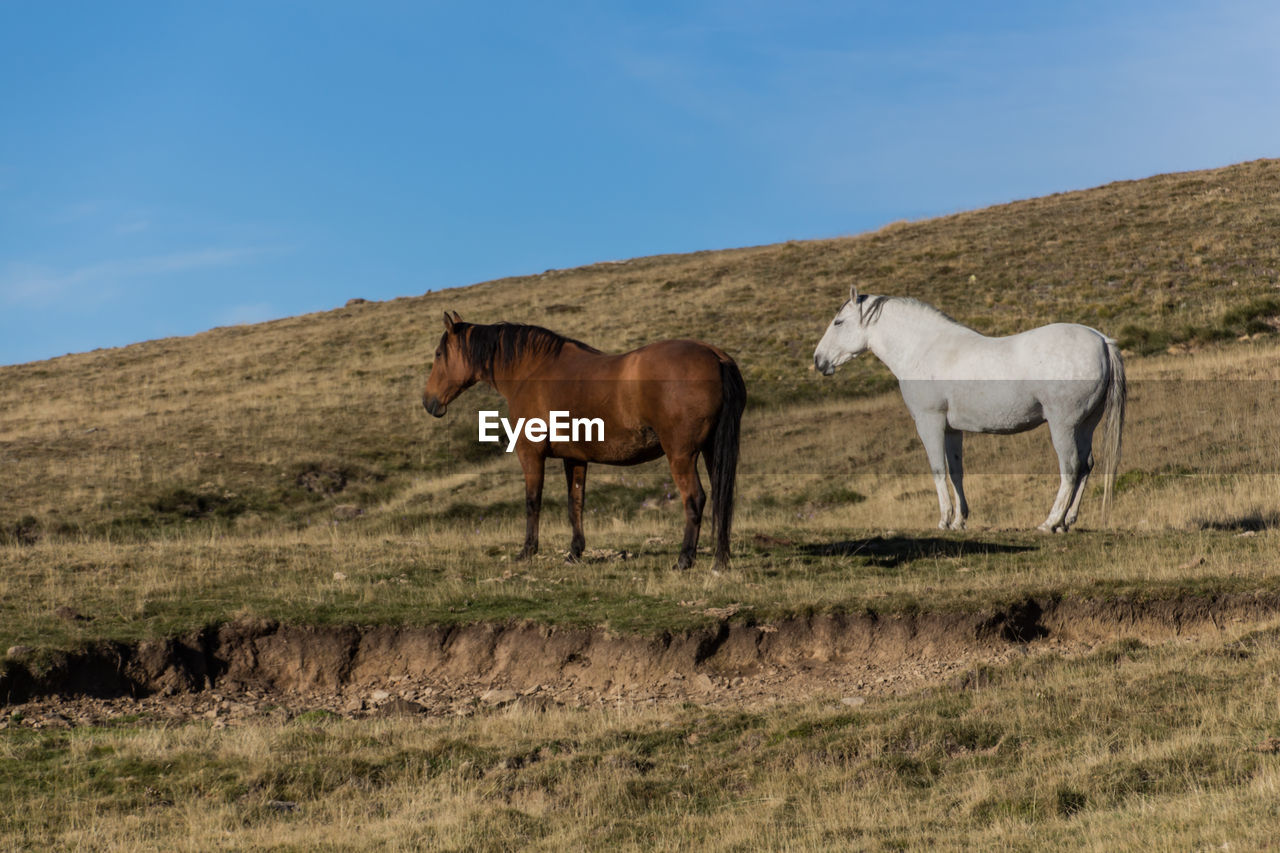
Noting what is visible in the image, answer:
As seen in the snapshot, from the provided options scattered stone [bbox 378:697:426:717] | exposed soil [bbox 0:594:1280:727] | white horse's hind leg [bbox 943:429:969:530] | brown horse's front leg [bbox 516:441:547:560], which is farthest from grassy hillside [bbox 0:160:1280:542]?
scattered stone [bbox 378:697:426:717]

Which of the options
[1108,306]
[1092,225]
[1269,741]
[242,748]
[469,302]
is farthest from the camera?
[469,302]

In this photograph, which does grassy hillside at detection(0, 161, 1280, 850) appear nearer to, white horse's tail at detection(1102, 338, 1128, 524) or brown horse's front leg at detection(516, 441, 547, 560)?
brown horse's front leg at detection(516, 441, 547, 560)

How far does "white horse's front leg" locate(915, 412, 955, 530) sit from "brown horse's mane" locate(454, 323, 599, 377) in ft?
16.6

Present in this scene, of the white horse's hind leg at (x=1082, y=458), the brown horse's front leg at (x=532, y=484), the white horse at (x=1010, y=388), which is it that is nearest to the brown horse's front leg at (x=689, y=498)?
the brown horse's front leg at (x=532, y=484)

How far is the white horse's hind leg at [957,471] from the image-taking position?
17.0 meters

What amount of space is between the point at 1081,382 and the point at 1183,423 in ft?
28.8

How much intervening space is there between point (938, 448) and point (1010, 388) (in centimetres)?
128

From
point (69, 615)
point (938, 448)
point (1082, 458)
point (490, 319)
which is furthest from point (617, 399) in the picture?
point (490, 319)

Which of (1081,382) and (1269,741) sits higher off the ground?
(1081,382)

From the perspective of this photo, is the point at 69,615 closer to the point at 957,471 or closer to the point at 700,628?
the point at 700,628

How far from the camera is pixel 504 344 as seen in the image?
49.2 feet

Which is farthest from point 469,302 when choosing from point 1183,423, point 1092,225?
point 1183,423

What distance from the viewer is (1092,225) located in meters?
54.1

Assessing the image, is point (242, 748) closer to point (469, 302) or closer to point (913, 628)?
point (913, 628)
